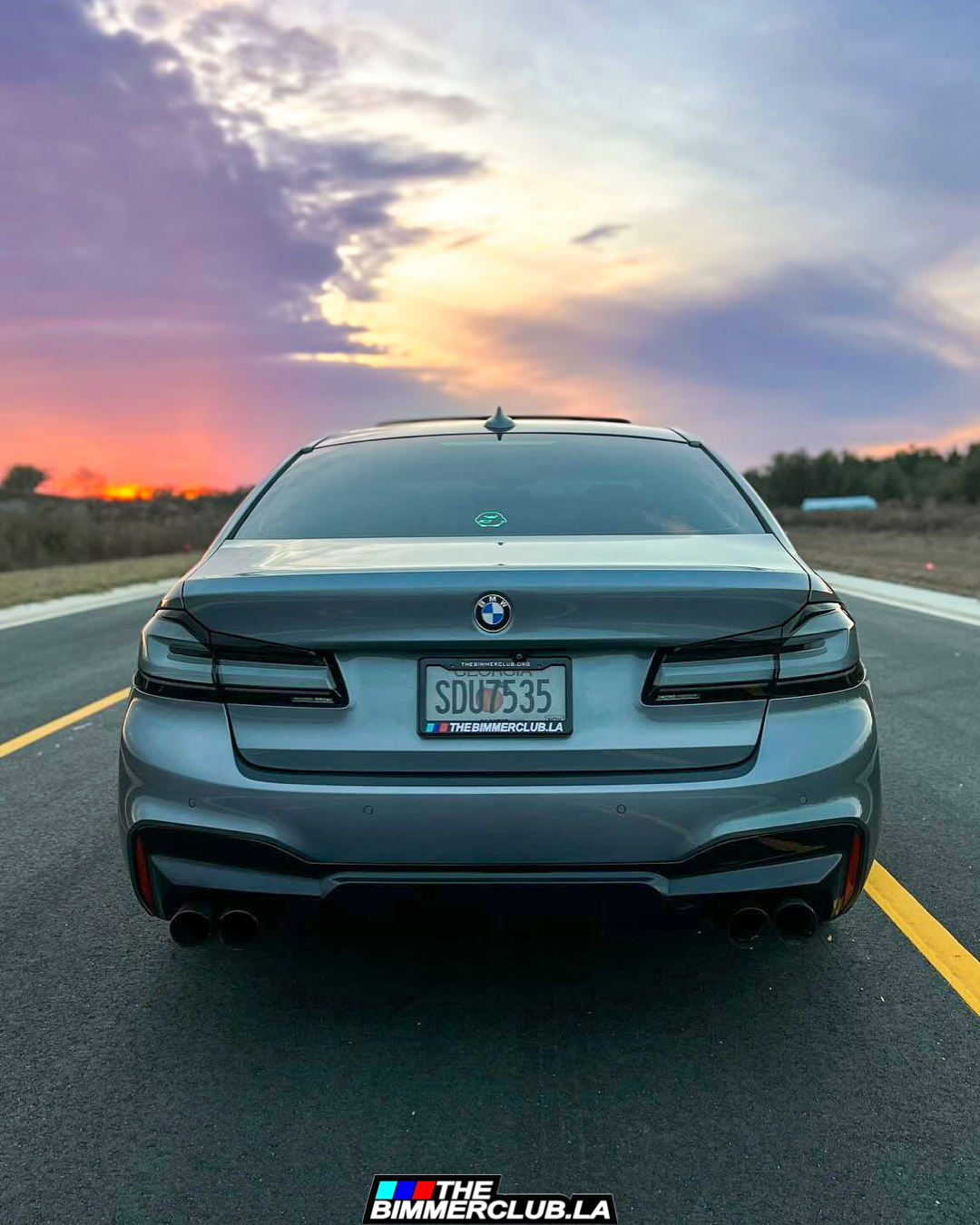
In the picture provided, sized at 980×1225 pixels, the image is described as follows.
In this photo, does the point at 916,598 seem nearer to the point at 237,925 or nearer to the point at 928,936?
the point at 928,936

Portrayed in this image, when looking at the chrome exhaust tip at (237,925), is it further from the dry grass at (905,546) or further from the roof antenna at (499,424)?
the dry grass at (905,546)

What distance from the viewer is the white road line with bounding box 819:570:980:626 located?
44.8ft

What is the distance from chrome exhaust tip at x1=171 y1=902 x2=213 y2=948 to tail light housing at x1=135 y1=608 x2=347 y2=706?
55 centimetres

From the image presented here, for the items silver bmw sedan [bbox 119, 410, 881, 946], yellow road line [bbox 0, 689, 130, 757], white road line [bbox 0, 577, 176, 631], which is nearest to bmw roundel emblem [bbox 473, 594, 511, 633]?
silver bmw sedan [bbox 119, 410, 881, 946]

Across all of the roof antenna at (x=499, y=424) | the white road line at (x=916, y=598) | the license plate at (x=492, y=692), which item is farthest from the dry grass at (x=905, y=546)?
the license plate at (x=492, y=692)

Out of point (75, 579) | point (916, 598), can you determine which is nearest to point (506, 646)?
point (916, 598)

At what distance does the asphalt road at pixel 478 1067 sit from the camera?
2361mm

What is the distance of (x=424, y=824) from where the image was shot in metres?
2.70

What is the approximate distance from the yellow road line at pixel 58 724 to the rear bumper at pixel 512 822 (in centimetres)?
403

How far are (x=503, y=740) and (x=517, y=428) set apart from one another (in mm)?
1829

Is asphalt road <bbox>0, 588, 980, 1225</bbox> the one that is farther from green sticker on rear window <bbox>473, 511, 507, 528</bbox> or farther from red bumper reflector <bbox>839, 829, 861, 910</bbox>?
green sticker on rear window <bbox>473, 511, 507, 528</bbox>

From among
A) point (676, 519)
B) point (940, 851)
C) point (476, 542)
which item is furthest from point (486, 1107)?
point (940, 851)

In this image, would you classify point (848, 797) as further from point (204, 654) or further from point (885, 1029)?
point (204, 654)

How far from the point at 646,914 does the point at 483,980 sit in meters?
0.80
